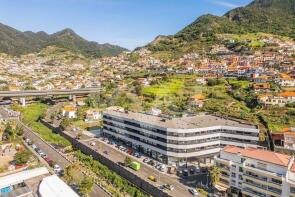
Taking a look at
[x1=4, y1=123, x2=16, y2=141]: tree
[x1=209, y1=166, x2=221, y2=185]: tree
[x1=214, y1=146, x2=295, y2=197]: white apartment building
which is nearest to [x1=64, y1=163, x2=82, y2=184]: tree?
[x1=209, y1=166, x2=221, y2=185]: tree

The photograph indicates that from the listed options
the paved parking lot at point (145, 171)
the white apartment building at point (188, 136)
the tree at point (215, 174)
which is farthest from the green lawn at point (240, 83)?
the tree at point (215, 174)

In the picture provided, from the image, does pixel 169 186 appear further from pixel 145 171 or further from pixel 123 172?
pixel 123 172

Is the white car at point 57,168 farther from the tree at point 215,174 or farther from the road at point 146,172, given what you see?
the tree at point 215,174

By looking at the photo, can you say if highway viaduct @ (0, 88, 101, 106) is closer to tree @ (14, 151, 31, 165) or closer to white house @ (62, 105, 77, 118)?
white house @ (62, 105, 77, 118)

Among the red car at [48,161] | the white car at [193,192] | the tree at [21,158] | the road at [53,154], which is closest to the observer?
the white car at [193,192]

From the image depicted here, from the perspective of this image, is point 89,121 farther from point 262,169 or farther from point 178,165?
point 262,169

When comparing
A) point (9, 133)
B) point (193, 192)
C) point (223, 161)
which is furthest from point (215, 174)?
point (9, 133)
